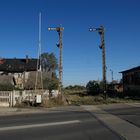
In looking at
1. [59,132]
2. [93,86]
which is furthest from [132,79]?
[59,132]

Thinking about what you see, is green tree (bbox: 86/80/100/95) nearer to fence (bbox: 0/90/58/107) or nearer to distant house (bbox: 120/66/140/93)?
distant house (bbox: 120/66/140/93)

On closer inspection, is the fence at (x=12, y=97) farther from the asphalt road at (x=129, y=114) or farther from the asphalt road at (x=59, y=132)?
the asphalt road at (x=59, y=132)

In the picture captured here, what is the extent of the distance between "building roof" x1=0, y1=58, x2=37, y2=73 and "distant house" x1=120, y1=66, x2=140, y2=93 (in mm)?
20891

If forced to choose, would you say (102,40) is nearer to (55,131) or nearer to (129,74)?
(129,74)

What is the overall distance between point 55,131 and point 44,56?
124m

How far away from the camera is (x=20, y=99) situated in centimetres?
2956

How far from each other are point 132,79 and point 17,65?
97.8ft

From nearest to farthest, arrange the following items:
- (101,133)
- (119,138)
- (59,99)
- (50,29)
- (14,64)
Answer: (119,138) → (101,133) → (59,99) → (50,29) → (14,64)

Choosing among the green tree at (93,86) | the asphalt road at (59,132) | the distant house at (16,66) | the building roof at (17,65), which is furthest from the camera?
the building roof at (17,65)

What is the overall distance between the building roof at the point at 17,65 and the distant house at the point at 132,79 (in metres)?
20.9

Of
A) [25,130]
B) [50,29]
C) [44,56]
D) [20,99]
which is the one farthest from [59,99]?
[44,56]

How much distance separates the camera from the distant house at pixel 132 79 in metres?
59.0

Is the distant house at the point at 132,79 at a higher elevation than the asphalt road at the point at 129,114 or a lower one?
higher

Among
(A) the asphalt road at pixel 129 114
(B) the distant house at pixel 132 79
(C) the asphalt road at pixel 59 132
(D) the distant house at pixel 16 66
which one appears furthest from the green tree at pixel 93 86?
(C) the asphalt road at pixel 59 132
